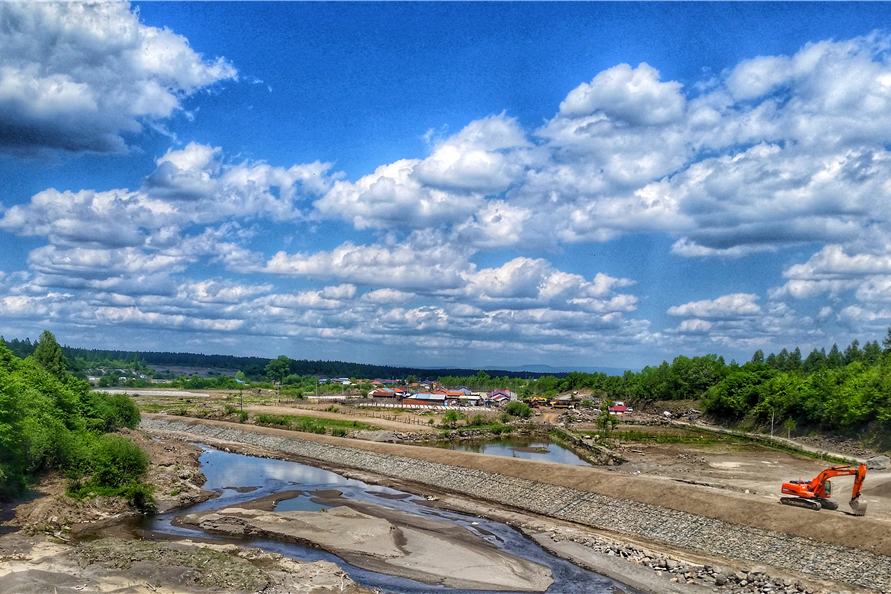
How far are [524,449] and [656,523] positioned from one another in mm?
50412

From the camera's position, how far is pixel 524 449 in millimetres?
98562

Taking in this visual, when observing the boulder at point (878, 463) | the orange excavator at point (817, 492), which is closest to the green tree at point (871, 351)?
the boulder at point (878, 463)

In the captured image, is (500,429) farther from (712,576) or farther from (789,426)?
(712,576)

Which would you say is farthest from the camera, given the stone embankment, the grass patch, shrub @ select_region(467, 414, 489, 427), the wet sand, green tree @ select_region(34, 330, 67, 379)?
shrub @ select_region(467, 414, 489, 427)

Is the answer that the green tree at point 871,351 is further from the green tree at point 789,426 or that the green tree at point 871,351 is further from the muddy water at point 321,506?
the muddy water at point 321,506

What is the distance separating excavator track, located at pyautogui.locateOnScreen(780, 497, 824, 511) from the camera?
45.6 metres

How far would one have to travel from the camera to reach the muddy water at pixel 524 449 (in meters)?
88.2

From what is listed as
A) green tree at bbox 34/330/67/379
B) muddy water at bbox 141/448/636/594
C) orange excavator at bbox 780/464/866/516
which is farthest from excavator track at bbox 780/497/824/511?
green tree at bbox 34/330/67/379

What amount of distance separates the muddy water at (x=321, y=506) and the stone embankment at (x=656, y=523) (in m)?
6.08

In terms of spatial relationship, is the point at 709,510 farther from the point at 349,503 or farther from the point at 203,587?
the point at 203,587

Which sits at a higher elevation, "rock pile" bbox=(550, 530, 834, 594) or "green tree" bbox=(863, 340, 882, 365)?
"green tree" bbox=(863, 340, 882, 365)

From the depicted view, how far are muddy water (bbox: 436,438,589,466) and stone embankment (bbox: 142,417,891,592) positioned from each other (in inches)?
722

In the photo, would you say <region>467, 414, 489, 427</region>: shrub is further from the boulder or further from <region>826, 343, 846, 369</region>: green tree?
<region>826, 343, 846, 369</region>: green tree

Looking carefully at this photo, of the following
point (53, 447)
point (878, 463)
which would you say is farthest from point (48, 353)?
point (878, 463)
